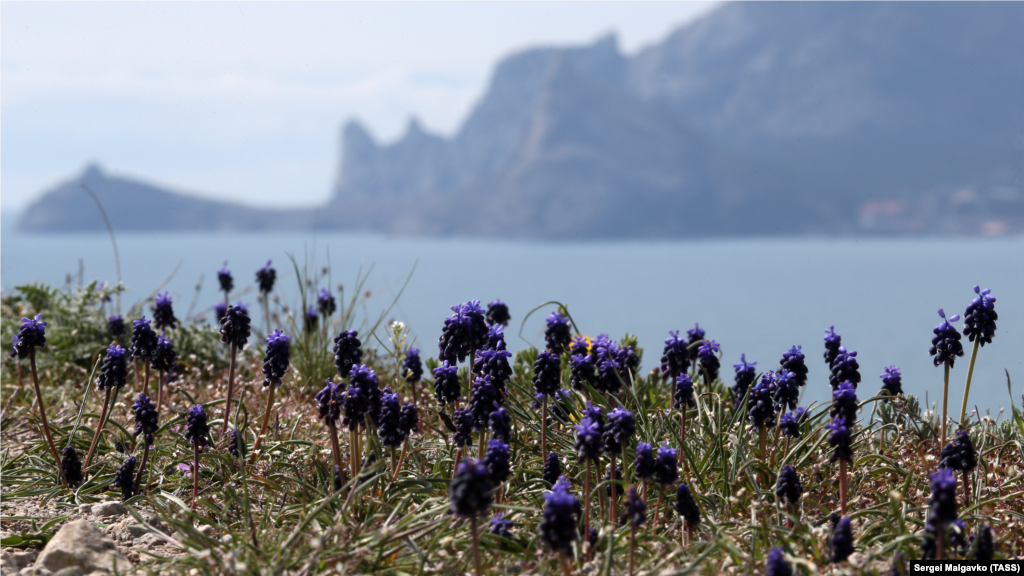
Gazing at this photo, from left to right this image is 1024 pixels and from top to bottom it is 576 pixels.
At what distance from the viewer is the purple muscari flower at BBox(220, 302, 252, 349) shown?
472cm

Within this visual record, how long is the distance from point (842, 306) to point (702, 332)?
97.7 feet

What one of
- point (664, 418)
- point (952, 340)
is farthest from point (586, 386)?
point (952, 340)

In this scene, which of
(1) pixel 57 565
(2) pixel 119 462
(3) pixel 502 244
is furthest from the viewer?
(3) pixel 502 244

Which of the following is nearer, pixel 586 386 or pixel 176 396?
pixel 586 386

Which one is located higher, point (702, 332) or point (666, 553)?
point (702, 332)

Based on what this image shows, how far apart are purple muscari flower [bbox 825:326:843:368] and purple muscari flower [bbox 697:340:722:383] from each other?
80 centimetres

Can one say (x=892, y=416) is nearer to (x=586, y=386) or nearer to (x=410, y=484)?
(x=586, y=386)

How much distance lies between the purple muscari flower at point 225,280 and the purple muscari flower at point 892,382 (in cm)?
613

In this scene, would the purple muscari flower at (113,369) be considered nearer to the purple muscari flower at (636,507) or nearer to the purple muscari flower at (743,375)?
the purple muscari flower at (636,507)

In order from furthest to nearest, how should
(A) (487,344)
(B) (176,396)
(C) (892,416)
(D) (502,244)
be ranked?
(D) (502,244), (B) (176,396), (C) (892,416), (A) (487,344)

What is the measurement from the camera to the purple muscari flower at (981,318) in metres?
4.20

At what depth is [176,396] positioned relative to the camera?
666 centimetres

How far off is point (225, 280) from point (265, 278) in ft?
1.36

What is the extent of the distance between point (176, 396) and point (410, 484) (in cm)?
368
